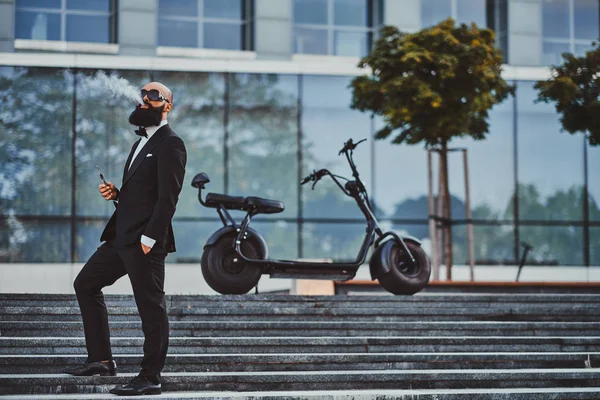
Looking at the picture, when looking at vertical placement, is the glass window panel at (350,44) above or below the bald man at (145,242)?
above

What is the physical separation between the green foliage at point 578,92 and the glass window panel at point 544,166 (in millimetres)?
3835

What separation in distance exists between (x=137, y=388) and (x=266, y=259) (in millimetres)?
3971

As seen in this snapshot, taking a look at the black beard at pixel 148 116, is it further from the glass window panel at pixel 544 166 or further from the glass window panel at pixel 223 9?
the glass window panel at pixel 544 166

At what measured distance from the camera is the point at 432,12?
21203mm

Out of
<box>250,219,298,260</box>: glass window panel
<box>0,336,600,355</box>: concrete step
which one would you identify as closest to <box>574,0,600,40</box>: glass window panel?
<box>250,219,298,260</box>: glass window panel

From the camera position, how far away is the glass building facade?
730 inches

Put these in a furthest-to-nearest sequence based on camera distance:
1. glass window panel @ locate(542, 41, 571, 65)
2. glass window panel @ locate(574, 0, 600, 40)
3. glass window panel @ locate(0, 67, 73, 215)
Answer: glass window panel @ locate(574, 0, 600, 40) < glass window panel @ locate(542, 41, 571, 65) < glass window panel @ locate(0, 67, 73, 215)

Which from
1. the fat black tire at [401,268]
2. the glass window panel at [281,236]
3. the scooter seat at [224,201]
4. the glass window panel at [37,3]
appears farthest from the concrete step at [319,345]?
the glass window panel at [37,3]

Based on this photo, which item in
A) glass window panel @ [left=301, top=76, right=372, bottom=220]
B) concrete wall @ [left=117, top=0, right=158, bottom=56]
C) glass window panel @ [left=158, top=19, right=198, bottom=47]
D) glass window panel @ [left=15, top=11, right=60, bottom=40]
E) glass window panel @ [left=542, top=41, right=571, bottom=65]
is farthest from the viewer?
glass window panel @ [left=542, top=41, right=571, bottom=65]

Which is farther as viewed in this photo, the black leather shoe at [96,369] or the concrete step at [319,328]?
the concrete step at [319,328]

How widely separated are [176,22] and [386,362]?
13.0 m

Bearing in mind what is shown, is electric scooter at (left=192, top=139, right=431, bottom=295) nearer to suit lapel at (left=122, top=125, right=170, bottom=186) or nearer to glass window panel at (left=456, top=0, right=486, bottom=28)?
suit lapel at (left=122, top=125, right=170, bottom=186)

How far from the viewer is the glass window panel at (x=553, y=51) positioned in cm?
2108

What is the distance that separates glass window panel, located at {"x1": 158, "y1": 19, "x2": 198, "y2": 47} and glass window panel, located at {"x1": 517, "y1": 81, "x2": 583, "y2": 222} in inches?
246
